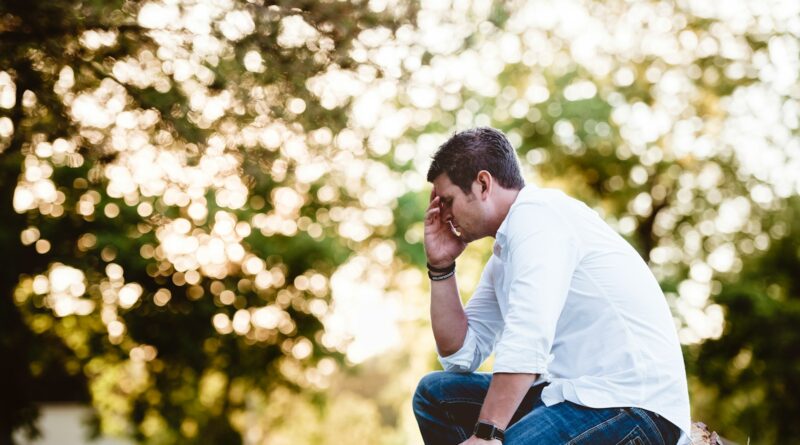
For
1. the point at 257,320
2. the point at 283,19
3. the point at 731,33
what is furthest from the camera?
the point at 731,33

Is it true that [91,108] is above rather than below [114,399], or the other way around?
above

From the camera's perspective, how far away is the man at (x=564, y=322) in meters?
2.62

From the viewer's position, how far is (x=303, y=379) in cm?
1705

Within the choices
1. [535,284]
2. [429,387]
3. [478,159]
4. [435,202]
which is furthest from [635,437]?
[435,202]

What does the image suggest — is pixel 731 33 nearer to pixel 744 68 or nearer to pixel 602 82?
pixel 744 68

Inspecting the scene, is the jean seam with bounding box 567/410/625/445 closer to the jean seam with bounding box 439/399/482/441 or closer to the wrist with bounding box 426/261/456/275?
the jean seam with bounding box 439/399/482/441

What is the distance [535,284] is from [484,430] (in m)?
0.48

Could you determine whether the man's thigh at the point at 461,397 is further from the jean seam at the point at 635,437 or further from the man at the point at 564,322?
the jean seam at the point at 635,437

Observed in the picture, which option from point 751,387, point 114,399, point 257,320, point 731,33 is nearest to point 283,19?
point 257,320

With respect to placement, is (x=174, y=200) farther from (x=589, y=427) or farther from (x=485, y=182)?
(x=589, y=427)

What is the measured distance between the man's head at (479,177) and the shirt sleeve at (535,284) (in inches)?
9.8

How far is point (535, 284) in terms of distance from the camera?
2652mm

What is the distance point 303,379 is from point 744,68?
12.3 meters

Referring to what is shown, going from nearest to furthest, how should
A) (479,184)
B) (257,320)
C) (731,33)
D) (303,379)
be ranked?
(479,184) → (257,320) → (303,379) → (731,33)
